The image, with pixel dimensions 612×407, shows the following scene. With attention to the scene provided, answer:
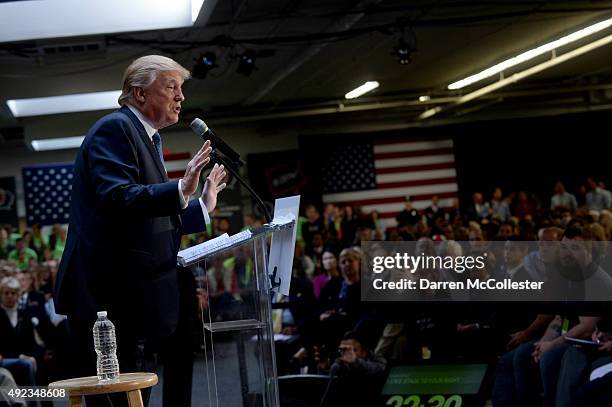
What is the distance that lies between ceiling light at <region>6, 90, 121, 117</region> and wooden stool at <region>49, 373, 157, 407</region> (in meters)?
9.62

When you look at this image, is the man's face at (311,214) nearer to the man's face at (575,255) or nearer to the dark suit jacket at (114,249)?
the man's face at (575,255)

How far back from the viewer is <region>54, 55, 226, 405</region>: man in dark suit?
7.46 feet

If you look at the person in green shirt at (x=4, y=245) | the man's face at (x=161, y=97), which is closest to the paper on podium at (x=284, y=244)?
the man's face at (x=161, y=97)

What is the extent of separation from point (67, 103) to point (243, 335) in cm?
1010

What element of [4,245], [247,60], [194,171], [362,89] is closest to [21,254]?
[4,245]

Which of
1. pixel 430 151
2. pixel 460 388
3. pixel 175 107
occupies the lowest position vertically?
pixel 460 388

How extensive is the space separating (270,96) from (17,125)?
410cm

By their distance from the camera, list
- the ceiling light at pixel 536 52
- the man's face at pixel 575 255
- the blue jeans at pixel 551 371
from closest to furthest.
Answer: the blue jeans at pixel 551 371
the man's face at pixel 575 255
the ceiling light at pixel 536 52

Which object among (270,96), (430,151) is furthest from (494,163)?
(270,96)

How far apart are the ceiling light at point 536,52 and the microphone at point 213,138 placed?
28.7ft

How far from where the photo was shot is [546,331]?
4.49m

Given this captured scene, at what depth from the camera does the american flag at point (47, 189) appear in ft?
41.2

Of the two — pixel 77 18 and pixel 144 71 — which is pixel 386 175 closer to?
pixel 77 18

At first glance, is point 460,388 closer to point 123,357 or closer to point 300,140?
point 123,357
